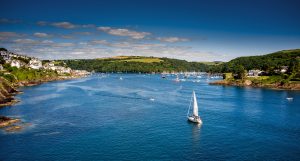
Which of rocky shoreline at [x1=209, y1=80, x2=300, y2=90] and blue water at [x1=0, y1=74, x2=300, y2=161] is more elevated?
rocky shoreline at [x1=209, y1=80, x2=300, y2=90]

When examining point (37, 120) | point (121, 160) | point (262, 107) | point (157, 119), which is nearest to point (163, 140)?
point (121, 160)

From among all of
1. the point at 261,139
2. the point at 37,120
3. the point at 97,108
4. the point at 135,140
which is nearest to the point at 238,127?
the point at 261,139

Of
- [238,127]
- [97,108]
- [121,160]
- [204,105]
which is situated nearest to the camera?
[121,160]

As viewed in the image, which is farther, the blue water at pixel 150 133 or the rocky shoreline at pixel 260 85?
the rocky shoreline at pixel 260 85

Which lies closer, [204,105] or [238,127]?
[238,127]

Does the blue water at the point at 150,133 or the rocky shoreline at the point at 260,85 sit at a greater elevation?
the rocky shoreline at the point at 260,85

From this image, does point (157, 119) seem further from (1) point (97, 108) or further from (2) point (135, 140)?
(1) point (97, 108)

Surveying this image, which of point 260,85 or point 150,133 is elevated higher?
point 260,85

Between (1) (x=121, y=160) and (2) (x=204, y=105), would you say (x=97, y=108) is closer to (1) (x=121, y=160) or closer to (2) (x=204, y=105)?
(2) (x=204, y=105)

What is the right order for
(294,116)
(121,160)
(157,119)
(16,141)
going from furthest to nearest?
(294,116) → (157,119) → (16,141) → (121,160)

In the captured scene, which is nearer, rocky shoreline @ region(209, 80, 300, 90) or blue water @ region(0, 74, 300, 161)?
blue water @ region(0, 74, 300, 161)
